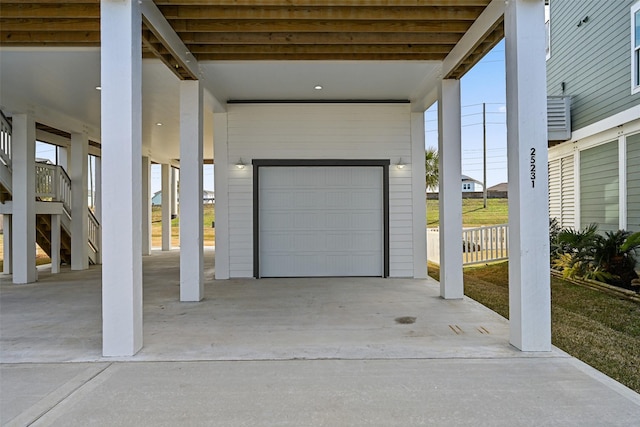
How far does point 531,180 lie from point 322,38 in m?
2.93

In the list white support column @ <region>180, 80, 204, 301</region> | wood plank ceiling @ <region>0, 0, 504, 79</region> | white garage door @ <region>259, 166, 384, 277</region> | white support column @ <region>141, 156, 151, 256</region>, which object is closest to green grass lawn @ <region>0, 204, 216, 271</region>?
white support column @ <region>141, 156, 151, 256</region>

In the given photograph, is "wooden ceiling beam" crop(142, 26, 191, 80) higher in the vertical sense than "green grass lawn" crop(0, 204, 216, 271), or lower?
higher

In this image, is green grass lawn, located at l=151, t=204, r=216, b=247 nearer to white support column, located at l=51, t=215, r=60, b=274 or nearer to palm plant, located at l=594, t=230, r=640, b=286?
white support column, located at l=51, t=215, r=60, b=274

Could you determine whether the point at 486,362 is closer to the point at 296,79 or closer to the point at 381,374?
the point at 381,374

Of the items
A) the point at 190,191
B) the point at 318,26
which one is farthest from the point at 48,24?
the point at 318,26

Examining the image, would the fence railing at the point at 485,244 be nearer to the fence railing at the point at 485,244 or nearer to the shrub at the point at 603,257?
the fence railing at the point at 485,244

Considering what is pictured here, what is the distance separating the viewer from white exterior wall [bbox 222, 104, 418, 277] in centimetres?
796

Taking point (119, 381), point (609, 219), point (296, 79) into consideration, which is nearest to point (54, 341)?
point (119, 381)

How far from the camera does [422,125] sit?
7.99m

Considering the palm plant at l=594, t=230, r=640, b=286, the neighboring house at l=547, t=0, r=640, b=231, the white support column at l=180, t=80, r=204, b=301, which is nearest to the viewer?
the white support column at l=180, t=80, r=204, b=301

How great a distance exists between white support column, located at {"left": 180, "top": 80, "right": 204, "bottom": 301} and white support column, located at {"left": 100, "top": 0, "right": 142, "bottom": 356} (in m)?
2.25

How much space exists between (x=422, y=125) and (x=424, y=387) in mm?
5842

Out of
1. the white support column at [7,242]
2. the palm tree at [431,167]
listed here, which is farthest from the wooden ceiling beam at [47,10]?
the palm tree at [431,167]

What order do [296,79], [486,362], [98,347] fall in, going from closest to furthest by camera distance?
[486,362] → [98,347] → [296,79]
